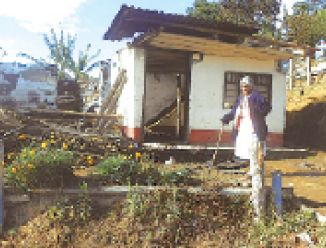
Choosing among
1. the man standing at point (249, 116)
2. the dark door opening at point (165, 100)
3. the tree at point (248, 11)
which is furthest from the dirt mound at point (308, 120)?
the tree at point (248, 11)

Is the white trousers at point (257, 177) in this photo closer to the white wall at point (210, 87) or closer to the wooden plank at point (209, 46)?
the wooden plank at point (209, 46)

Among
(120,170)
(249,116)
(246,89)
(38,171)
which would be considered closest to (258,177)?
(249,116)

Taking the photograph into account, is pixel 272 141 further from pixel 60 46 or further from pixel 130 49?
pixel 60 46

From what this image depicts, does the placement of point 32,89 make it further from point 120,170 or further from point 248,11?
point 248,11

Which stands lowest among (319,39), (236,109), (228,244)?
(228,244)

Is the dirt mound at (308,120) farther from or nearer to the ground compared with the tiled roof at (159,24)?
nearer to the ground

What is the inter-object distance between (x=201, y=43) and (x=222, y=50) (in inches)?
31.4

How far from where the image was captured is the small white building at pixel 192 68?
13094mm

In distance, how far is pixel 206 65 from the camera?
1375 centimetres

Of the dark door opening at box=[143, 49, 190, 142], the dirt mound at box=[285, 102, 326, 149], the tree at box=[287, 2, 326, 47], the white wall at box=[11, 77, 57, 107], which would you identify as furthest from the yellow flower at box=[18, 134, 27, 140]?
the tree at box=[287, 2, 326, 47]

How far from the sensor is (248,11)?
28547mm

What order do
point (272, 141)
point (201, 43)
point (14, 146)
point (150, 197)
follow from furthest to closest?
point (272, 141), point (201, 43), point (14, 146), point (150, 197)

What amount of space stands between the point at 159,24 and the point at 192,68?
1.97 metres

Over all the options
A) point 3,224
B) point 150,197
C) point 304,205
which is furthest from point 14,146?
point 304,205
